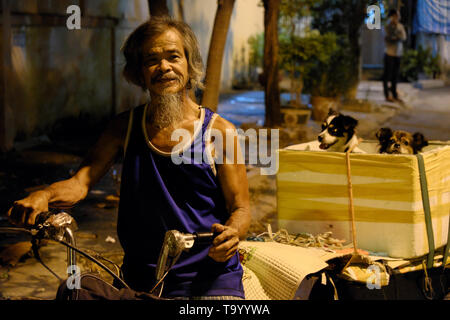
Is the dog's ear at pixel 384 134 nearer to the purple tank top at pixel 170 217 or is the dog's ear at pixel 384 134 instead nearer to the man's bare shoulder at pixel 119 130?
the purple tank top at pixel 170 217

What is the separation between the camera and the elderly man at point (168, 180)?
2.57 meters

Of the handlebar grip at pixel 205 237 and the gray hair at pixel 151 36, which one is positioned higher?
the gray hair at pixel 151 36

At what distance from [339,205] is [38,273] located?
259cm

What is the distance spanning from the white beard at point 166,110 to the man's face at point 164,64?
0.08 feet

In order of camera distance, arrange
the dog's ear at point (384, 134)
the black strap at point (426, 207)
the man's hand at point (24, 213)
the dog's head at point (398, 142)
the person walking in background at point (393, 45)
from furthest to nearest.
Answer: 1. the person walking in background at point (393, 45)
2. the dog's ear at point (384, 134)
3. the dog's head at point (398, 142)
4. the black strap at point (426, 207)
5. the man's hand at point (24, 213)

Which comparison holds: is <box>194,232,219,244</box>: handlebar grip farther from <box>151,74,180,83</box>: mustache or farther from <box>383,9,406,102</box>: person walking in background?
<box>383,9,406,102</box>: person walking in background

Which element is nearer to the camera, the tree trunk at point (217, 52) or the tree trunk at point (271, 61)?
the tree trunk at point (217, 52)

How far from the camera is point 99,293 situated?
2123mm

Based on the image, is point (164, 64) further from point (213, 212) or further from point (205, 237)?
point (205, 237)

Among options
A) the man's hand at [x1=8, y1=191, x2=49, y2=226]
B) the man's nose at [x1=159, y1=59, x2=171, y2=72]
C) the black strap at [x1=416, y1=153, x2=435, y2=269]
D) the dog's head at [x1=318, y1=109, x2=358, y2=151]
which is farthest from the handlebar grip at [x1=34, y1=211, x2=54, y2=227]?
the dog's head at [x1=318, y1=109, x2=358, y2=151]

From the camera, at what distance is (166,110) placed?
2734 mm

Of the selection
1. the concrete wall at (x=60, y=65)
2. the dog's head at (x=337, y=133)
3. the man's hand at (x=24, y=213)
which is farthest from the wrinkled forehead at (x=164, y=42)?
the concrete wall at (x=60, y=65)

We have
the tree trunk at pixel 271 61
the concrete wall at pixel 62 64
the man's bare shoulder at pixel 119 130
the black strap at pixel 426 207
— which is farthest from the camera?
the tree trunk at pixel 271 61

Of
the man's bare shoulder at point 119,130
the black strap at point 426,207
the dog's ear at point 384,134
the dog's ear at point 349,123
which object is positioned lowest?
the black strap at point 426,207
